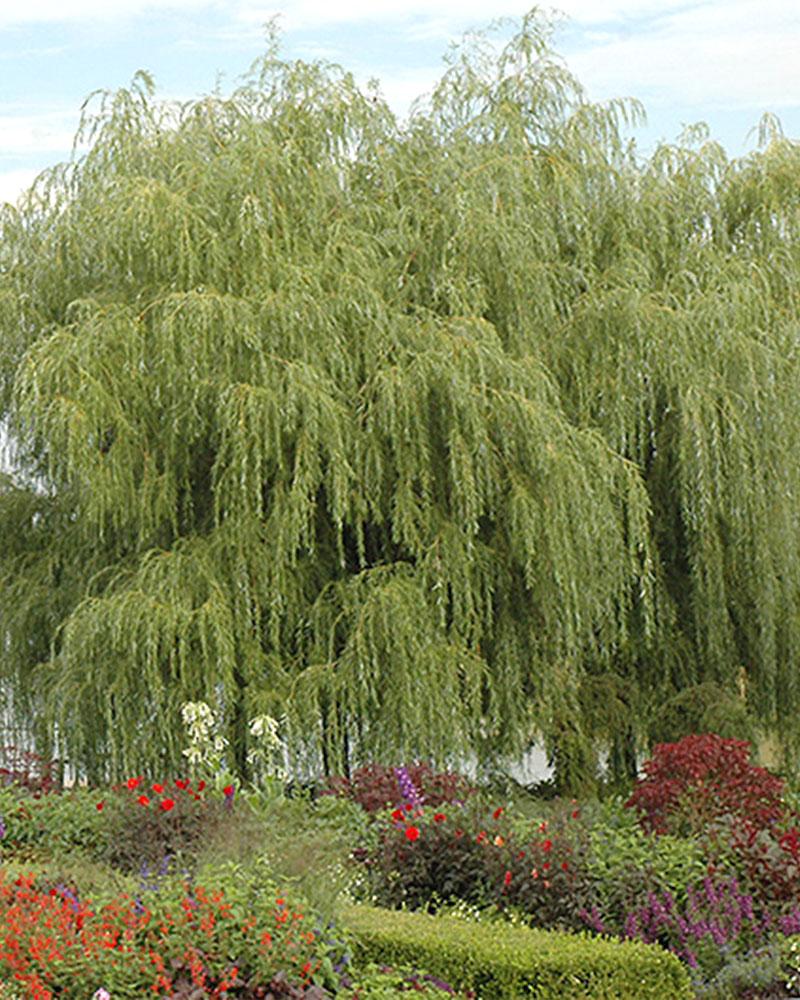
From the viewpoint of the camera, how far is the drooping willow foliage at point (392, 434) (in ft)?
36.5

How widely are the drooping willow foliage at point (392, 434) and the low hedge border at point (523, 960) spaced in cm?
421

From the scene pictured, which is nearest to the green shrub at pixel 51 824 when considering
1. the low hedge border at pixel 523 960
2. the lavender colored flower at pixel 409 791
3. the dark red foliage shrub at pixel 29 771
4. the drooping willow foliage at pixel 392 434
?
the dark red foliage shrub at pixel 29 771

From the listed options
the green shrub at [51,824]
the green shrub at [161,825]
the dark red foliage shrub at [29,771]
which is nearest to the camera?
the green shrub at [161,825]

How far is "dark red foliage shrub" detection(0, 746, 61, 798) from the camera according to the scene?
10.8 metres

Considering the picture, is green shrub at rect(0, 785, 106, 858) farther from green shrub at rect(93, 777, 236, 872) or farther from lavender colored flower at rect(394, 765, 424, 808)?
lavender colored flower at rect(394, 765, 424, 808)

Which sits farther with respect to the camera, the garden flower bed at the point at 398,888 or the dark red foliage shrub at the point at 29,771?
the dark red foliage shrub at the point at 29,771

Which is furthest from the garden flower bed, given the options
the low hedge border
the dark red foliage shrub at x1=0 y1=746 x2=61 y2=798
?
the dark red foliage shrub at x1=0 y1=746 x2=61 y2=798

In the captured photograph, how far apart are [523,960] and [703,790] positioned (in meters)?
2.60

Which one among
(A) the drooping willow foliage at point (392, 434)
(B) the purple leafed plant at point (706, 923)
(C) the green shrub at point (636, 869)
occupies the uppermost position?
(A) the drooping willow foliage at point (392, 434)

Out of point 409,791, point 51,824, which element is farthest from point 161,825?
point 409,791

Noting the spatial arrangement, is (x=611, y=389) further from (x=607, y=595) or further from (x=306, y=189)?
(x=306, y=189)

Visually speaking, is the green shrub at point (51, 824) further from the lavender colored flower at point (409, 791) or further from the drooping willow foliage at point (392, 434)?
the lavender colored flower at point (409, 791)

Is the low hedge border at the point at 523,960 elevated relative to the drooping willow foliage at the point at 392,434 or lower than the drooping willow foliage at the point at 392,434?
lower

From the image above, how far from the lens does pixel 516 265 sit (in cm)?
1221
